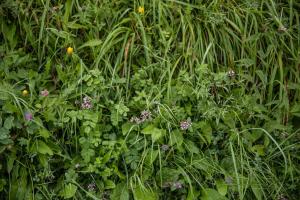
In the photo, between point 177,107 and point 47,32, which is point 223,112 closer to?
point 177,107

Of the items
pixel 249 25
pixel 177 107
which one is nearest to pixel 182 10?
pixel 249 25

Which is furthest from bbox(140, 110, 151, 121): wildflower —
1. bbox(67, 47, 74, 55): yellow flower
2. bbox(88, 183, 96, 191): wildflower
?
bbox(67, 47, 74, 55): yellow flower

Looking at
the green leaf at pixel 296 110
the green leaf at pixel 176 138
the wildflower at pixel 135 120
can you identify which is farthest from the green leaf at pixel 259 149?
the wildflower at pixel 135 120

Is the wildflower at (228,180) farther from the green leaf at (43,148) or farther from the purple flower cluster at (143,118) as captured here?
the green leaf at (43,148)

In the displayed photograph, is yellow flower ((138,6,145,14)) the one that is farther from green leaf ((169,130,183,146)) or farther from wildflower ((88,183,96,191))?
wildflower ((88,183,96,191))

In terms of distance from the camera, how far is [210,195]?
7.46 ft

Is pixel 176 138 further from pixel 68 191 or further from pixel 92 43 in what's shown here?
pixel 92 43

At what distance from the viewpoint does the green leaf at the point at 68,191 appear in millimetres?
2186

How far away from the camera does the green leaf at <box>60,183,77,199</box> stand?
2.19 meters

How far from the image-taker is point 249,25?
2824mm

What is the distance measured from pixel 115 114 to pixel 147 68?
0.35 m

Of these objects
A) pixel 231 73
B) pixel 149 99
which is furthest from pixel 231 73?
pixel 149 99

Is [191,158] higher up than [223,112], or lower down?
lower down

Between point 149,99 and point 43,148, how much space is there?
61cm
